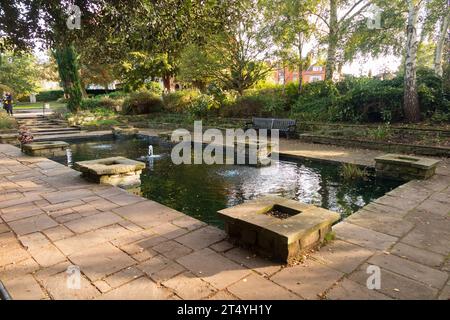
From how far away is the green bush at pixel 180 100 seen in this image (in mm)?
15945

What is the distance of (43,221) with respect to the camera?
3721 mm

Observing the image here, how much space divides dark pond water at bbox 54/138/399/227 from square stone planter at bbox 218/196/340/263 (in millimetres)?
847

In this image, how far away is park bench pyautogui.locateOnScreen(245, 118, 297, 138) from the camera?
35.0 ft

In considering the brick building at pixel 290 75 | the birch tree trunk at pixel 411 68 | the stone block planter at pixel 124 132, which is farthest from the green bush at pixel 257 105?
the birch tree trunk at pixel 411 68

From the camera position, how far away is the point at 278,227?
9.10 ft

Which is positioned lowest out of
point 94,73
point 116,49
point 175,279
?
point 175,279

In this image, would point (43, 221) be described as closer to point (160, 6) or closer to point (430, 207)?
point (160, 6)

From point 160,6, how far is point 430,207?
15.3ft

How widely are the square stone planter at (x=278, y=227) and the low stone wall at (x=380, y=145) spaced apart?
18.6ft

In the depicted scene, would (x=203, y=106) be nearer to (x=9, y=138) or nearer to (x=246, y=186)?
(x=9, y=138)

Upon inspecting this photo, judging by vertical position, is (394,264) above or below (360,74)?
below

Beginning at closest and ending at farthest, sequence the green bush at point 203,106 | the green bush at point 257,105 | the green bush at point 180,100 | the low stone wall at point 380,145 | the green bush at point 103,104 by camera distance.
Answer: the low stone wall at point 380,145 → the green bush at point 257,105 → the green bush at point 203,106 → the green bush at point 180,100 → the green bush at point 103,104

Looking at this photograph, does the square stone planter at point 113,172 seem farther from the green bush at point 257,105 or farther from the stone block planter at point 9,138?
the green bush at point 257,105

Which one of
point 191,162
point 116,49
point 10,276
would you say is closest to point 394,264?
point 10,276
